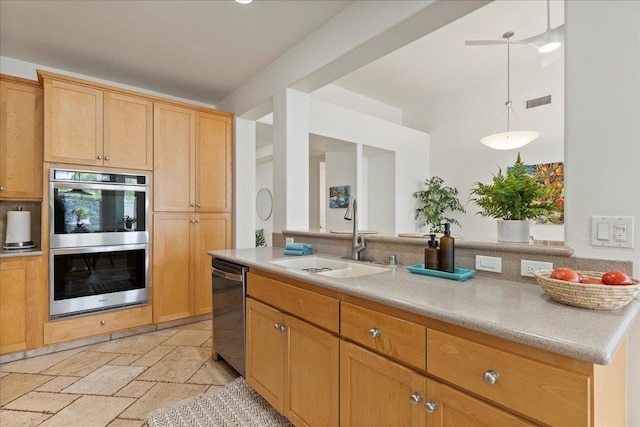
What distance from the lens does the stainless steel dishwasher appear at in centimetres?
214

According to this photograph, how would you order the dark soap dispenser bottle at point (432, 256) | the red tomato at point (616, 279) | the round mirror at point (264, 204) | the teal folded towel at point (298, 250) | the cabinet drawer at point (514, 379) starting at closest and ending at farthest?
the cabinet drawer at point (514, 379)
the red tomato at point (616, 279)
the dark soap dispenser bottle at point (432, 256)
the teal folded towel at point (298, 250)
the round mirror at point (264, 204)

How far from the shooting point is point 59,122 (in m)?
2.76

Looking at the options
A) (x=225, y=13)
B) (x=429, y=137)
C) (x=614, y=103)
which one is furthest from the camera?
(x=429, y=137)

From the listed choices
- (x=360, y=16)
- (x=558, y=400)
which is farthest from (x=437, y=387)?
(x=360, y=16)

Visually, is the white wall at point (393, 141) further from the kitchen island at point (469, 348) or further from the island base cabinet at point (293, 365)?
the kitchen island at point (469, 348)

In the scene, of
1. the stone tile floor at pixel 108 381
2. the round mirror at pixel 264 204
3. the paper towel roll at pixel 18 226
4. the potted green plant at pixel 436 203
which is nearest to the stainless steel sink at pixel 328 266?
the stone tile floor at pixel 108 381

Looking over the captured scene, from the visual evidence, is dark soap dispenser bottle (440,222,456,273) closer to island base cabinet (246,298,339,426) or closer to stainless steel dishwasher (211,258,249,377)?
island base cabinet (246,298,339,426)

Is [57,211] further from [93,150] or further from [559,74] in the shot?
[559,74]

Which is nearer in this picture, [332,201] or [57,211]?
[57,211]

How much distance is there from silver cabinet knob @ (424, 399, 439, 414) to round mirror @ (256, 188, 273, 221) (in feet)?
20.3

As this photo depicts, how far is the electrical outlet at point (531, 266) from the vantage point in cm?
135

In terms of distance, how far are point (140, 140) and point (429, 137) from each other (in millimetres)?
4555

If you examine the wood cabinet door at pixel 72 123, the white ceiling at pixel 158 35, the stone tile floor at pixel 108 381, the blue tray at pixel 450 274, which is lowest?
the stone tile floor at pixel 108 381

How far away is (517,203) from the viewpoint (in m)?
1.52
